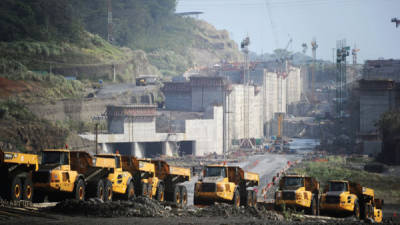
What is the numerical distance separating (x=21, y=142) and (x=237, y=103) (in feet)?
302

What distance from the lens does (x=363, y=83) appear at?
15575 centimetres

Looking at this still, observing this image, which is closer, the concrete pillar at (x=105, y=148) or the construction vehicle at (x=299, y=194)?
the construction vehicle at (x=299, y=194)

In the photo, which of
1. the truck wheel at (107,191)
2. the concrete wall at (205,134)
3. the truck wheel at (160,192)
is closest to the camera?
the truck wheel at (107,191)

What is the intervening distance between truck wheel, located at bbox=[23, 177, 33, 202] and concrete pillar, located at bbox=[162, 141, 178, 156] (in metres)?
107

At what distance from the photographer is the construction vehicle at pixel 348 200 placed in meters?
40.6

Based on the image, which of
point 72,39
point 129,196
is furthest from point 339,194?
point 72,39

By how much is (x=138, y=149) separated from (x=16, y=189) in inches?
4079

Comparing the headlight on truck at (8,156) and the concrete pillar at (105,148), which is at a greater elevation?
the headlight on truck at (8,156)

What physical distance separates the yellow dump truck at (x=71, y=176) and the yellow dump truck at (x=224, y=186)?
6629 millimetres

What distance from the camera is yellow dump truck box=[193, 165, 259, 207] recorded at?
130ft

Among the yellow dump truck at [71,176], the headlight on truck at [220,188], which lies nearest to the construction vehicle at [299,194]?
the headlight on truck at [220,188]

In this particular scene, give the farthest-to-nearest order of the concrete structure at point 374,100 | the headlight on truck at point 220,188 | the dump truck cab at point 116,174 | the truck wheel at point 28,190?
the concrete structure at point 374,100 → the headlight on truck at point 220,188 → the dump truck cab at point 116,174 → the truck wheel at point 28,190

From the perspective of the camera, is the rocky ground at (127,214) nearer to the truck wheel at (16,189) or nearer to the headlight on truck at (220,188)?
the truck wheel at (16,189)

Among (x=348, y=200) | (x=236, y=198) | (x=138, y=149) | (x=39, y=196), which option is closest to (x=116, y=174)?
(x=39, y=196)
